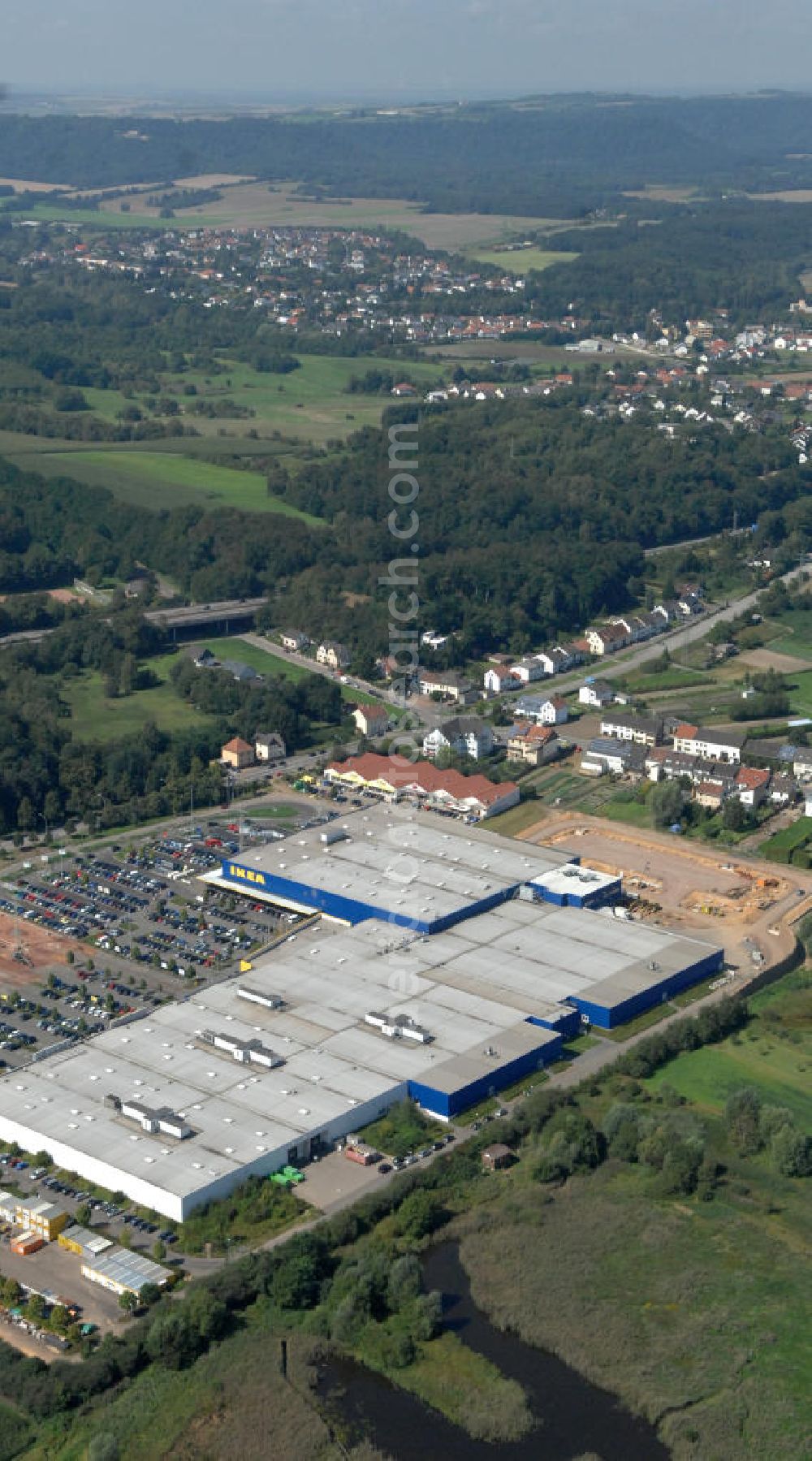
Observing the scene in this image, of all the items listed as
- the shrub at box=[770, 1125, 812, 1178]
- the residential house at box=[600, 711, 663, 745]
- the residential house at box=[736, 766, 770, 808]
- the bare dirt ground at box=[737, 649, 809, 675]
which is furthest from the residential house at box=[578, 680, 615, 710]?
the shrub at box=[770, 1125, 812, 1178]

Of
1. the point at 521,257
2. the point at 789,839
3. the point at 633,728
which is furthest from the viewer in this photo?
the point at 521,257

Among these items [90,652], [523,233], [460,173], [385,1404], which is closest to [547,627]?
[90,652]

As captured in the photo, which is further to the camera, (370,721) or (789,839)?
(370,721)

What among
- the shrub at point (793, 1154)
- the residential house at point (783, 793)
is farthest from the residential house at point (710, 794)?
the shrub at point (793, 1154)

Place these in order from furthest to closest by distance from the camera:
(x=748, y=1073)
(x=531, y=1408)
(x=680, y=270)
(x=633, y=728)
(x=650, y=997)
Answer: (x=680, y=270), (x=633, y=728), (x=650, y=997), (x=748, y=1073), (x=531, y=1408)

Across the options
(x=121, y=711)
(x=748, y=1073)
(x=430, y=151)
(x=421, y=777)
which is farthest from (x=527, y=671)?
(x=430, y=151)

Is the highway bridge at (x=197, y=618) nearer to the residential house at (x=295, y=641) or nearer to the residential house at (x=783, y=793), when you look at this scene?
the residential house at (x=295, y=641)

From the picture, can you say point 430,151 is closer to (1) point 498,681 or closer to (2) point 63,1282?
(1) point 498,681
